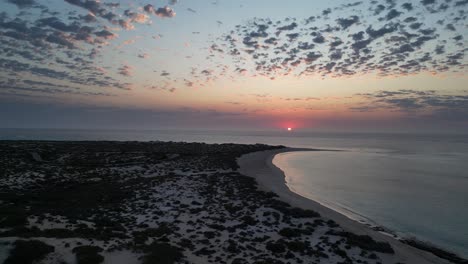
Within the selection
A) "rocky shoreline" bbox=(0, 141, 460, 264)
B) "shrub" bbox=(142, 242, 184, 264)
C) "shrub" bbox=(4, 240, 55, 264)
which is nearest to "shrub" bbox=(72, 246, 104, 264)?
"rocky shoreline" bbox=(0, 141, 460, 264)

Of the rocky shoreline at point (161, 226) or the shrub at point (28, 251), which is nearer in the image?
the shrub at point (28, 251)

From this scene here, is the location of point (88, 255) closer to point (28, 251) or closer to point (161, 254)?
point (28, 251)

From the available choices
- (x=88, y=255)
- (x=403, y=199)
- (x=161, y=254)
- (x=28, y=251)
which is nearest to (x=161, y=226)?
(x=161, y=254)

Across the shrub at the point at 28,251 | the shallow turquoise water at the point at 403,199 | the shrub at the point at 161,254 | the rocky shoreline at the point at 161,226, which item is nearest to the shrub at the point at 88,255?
the rocky shoreline at the point at 161,226

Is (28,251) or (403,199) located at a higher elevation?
(28,251)

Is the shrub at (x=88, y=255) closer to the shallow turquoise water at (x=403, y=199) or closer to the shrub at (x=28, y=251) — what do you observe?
the shrub at (x=28, y=251)

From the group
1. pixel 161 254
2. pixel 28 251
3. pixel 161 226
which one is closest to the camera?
pixel 28 251

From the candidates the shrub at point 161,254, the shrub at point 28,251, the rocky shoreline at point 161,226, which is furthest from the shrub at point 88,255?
the shrub at point 161,254

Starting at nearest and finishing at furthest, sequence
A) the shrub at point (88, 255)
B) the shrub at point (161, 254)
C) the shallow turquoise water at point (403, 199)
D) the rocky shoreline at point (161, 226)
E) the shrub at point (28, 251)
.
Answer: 1. the shrub at point (28, 251)
2. the shrub at point (88, 255)
3. the shrub at point (161, 254)
4. the rocky shoreline at point (161, 226)
5. the shallow turquoise water at point (403, 199)

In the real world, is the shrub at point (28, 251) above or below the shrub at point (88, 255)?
above

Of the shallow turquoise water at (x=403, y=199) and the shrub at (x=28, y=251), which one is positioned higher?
the shrub at (x=28, y=251)

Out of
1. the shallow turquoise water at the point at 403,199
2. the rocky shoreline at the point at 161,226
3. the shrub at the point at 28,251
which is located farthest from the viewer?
the shallow turquoise water at the point at 403,199

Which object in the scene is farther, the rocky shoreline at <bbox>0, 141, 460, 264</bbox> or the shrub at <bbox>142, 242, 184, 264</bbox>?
the rocky shoreline at <bbox>0, 141, 460, 264</bbox>

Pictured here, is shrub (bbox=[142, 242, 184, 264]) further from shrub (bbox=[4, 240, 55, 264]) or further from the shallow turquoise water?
the shallow turquoise water
